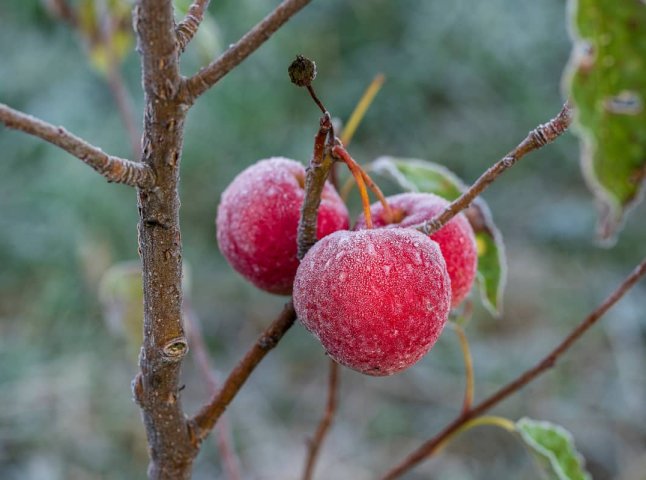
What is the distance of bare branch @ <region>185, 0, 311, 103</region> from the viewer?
12.1 inches

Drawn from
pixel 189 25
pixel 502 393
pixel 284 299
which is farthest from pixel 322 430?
pixel 284 299

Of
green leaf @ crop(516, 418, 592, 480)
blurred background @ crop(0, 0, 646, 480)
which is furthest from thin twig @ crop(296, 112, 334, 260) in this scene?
blurred background @ crop(0, 0, 646, 480)

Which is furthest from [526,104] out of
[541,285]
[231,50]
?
[231,50]

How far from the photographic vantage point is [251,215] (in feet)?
1.68

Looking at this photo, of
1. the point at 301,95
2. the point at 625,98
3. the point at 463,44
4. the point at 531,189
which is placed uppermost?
the point at 625,98

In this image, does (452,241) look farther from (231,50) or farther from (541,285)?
(541,285)

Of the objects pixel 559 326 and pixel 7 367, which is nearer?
pixel 7 367

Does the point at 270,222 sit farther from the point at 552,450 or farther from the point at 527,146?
the point at 552,450

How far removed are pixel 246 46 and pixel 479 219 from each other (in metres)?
0.32

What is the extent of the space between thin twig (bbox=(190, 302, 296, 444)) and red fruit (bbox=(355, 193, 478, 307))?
3.5 inches

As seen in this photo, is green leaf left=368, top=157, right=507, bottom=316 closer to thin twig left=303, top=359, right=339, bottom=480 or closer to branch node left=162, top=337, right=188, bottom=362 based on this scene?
thin twig left=303, top=359, right=339, bottom=480

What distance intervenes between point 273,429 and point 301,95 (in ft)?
4.57

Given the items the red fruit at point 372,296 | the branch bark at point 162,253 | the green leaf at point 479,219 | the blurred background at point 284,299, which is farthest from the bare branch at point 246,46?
the blurred background at point 284,299

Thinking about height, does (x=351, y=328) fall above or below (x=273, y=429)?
above
